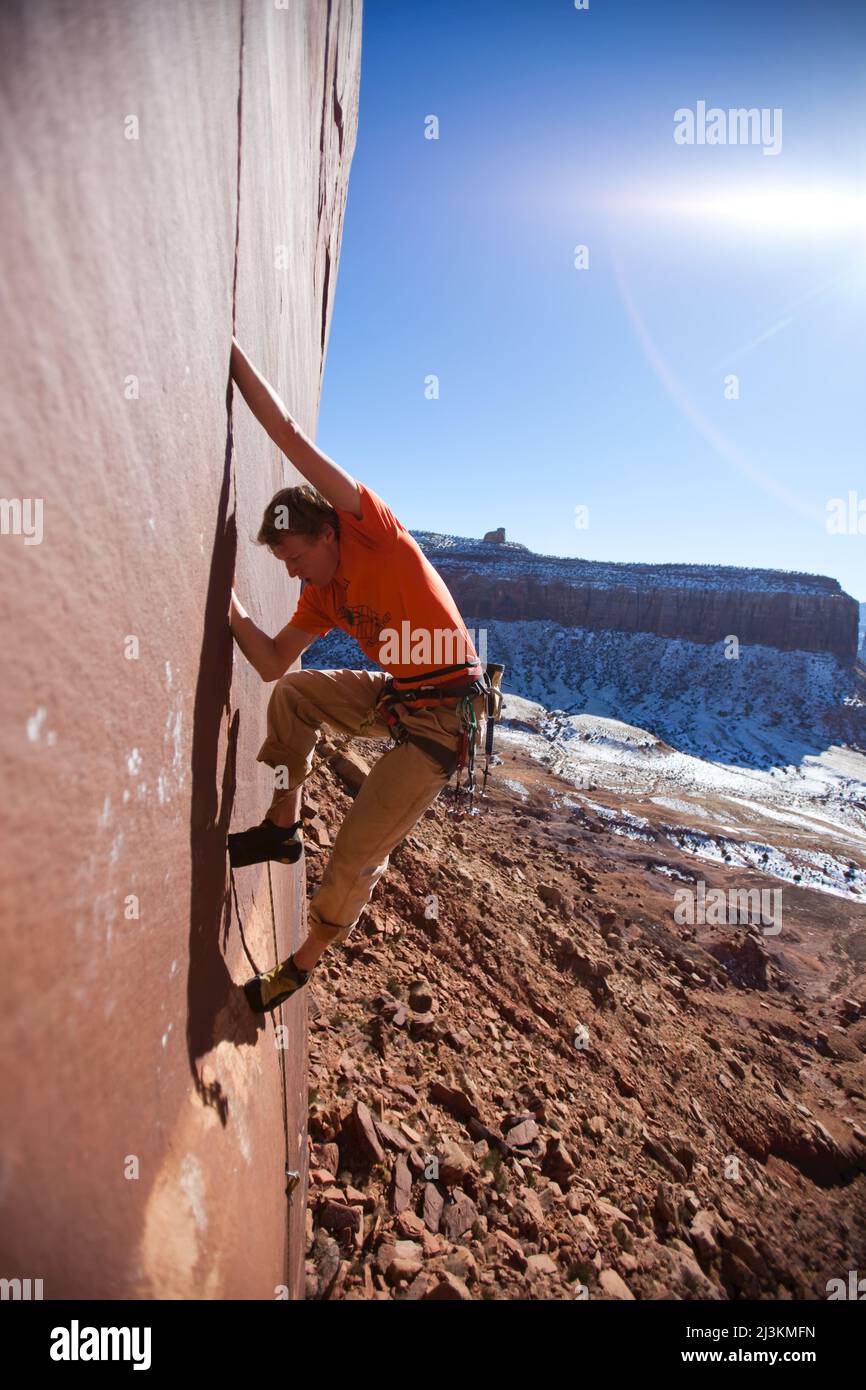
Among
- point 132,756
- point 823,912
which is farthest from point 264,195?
point 823,912

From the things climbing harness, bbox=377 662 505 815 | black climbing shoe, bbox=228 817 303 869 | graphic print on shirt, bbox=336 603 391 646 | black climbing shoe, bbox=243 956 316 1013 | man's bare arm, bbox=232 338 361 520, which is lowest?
black climbing shoe, bbox=243 956 316 1013

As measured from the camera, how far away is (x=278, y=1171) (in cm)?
212

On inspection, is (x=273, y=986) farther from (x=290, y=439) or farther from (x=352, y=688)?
(x=290, y=439)

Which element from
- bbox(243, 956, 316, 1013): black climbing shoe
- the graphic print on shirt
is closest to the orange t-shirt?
the graphic print on shirt

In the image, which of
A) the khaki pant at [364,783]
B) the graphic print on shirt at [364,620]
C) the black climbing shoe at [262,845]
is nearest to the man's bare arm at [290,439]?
the graphic print on shirt at [364,620]

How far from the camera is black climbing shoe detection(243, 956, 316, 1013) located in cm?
213

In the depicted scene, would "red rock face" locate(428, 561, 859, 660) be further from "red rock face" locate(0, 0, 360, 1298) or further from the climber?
"red rock face" locate(0, 0, 360, 1298)

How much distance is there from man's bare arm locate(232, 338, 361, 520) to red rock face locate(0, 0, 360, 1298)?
9cm

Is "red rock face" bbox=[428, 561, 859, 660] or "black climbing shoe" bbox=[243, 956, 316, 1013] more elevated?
"red rock face" bbox=[428, 561, 859, 660]

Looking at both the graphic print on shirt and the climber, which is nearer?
the climber

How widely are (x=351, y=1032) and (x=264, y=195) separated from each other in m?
4.17

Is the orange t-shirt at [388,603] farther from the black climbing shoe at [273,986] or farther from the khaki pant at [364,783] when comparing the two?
Answer: the black climbing shoe at [273,986]

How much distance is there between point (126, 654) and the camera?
1.06 meters

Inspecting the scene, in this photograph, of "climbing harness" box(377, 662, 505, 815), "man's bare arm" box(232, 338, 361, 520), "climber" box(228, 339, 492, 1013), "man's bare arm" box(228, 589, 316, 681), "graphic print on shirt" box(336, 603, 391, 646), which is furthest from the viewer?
"climbing harness" box(377, 662, 505, 815)
